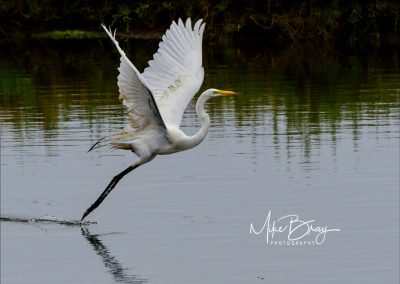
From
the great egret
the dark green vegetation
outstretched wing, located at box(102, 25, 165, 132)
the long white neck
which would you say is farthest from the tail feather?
the dark green vegetation

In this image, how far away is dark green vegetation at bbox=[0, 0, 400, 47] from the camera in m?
36.7

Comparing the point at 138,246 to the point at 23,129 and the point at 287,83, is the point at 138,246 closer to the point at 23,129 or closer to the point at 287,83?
the point at 23,129

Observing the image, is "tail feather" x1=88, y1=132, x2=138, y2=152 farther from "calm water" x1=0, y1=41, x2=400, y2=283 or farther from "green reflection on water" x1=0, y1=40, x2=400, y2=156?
"green reflection on water" x1=0, y1=40, x2=400, y2=156

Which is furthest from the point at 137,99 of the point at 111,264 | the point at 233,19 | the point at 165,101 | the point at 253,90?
the point at 233,19

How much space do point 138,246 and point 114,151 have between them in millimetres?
5457

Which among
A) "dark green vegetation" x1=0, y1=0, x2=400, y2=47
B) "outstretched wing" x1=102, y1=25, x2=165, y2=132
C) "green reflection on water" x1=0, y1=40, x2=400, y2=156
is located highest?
"outstretched wing" x1=102, y1=25, x2=165, y2=132

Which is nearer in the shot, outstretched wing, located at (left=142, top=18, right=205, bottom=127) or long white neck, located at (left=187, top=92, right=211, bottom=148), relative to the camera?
long white neck, located at (left=187, top=92, right=211, bottom=148)

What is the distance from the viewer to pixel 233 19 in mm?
38250

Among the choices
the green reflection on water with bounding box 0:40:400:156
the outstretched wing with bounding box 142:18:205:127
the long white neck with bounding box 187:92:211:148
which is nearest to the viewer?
the long white neck with bounding box 187:92:211:148

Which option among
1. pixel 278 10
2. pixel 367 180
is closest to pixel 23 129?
pixel 367 180

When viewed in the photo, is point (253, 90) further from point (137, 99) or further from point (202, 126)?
point (137, 99)

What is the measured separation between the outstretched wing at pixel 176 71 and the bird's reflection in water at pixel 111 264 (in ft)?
5.88

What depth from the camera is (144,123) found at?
486 inches

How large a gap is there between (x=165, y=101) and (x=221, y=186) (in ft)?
3.93
